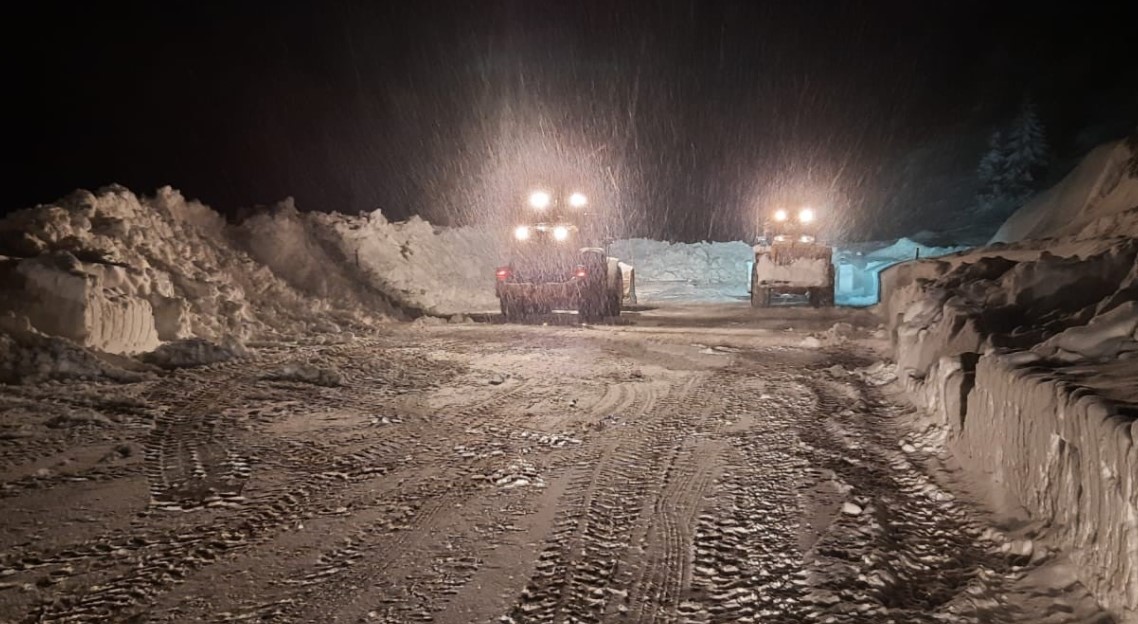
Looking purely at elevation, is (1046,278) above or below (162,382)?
above

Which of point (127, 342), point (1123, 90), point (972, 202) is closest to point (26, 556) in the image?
point (127, 342)

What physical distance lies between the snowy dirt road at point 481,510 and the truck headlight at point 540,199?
967 cm

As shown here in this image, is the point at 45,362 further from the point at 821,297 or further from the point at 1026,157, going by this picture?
the point at 1026,157

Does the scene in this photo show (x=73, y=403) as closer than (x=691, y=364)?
Yes

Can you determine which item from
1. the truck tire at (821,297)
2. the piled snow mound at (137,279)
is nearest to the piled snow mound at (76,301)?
the piled snow mound at (137,279)

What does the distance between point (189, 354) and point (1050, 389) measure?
34.0 ft

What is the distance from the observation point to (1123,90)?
176ft

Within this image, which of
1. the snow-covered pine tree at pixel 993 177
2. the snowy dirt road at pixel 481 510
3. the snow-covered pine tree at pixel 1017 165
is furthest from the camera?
the snow-covered pine tree at pixel 993 177

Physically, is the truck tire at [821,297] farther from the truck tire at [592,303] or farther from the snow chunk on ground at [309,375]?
the snow chunk on ground at [309,375]

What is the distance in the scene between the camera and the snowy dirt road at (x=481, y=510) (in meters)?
3.72

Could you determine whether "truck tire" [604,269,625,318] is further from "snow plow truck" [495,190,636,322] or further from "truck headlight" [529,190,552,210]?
"truck headlight" [529,190,552,210]

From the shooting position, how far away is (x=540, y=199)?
59.5 ft

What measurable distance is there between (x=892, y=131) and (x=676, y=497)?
246 ft

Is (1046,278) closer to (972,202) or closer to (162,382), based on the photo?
(162,382)
